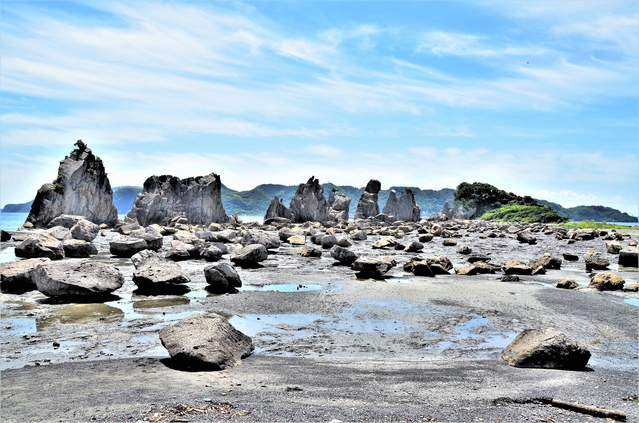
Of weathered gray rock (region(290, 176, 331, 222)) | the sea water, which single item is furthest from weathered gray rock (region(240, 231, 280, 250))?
weathered gray rock (region(290, 176, 331, 222))

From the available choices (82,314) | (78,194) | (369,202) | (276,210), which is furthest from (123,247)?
(369,202)

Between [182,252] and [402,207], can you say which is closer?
[182,252]

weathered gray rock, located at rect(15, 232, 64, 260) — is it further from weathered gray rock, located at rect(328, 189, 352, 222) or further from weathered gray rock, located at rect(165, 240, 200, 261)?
weathered gray rock, located at rect(328, 189, 352, 222)

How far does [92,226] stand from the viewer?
1141 inches

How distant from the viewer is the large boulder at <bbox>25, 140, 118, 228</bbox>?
144ft

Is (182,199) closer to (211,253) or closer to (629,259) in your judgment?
(211,253)

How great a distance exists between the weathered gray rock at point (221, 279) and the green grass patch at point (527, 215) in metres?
67.8

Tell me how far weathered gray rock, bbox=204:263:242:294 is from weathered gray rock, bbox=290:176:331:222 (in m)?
62.5

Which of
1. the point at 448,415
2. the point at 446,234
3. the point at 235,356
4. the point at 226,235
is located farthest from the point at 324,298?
the point at 446,234

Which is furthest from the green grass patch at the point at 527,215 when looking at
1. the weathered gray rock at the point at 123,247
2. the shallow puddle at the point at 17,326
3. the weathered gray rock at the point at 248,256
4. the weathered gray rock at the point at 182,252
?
the shallow puddle at the point at 17,326

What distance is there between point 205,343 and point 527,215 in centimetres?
7811

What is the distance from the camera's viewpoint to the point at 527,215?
7719cm

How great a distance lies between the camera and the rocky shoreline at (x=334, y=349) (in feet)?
17.7

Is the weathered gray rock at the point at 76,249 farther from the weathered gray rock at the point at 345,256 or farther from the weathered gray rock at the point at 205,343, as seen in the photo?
the weathered gray rock at the point at 205,343
